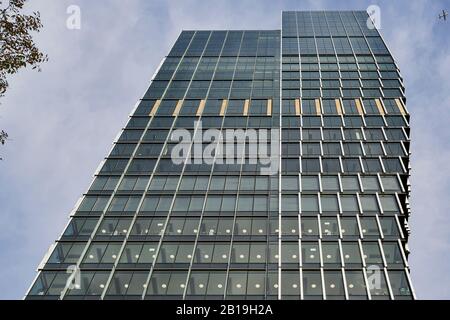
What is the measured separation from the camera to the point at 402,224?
191 feet

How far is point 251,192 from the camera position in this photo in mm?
63656

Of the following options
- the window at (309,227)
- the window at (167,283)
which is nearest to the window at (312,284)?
the window at (309,227)

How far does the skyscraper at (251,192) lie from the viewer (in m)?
51.1

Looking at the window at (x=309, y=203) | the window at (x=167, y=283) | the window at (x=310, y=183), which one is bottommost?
the window at (x=167, y=283)

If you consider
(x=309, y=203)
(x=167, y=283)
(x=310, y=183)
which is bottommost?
(x=167, y=283)

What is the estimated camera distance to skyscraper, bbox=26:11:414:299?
2010 inches

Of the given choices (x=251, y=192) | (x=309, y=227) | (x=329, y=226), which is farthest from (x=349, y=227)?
(x=251, y=192)

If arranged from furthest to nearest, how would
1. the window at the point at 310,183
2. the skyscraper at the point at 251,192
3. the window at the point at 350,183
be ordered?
the window at the point at 310,183 < the window at the point at 350,183 < the skyscraper at the point at 251,192

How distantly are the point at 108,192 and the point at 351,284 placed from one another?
99.5ft

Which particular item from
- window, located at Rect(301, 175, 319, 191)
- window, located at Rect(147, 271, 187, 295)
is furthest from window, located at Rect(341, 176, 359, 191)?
window, located at Rect(147, 271, 187, 295)

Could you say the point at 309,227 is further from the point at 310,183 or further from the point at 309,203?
the point at 310,183

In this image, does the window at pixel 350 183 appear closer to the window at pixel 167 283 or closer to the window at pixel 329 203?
the window at pixel 329 203
